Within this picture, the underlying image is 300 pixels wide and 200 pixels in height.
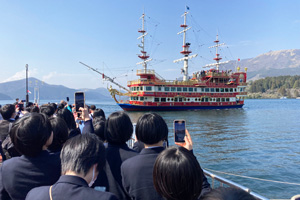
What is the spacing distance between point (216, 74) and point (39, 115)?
1552 inches

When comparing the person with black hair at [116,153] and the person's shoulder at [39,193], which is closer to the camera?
the person's shoulder at [39,193]

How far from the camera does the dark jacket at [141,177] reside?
6.19 ft

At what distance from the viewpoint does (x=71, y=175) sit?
1399 millimetres

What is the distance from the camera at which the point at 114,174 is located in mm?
2264

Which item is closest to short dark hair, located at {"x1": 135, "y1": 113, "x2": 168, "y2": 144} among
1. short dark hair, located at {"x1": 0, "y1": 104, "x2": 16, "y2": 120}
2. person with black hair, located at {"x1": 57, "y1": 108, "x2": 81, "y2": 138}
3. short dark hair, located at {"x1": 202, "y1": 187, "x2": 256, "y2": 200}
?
short dark hair, located at {"x1": 202, "y1": 187, "x2": 256, "y2": 200}

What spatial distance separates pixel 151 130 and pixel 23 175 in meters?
1.22

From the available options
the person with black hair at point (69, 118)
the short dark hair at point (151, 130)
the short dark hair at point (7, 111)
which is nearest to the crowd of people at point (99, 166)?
the short dark hair at point (151, 130)

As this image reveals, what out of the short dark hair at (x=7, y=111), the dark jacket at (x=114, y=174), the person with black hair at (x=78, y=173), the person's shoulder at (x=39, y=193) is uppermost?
the short dark hair at (x=7, y=111)

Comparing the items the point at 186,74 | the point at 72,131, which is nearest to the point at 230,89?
the point at 186,74

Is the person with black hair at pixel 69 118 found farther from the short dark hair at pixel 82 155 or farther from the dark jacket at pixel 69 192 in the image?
the dark jacket at pixel 69 192

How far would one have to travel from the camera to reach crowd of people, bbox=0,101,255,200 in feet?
4.22

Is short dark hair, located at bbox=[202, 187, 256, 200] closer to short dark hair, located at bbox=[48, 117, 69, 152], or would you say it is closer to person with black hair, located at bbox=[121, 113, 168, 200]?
person with black hair, located at bbox=[121, 113, 168, 200]

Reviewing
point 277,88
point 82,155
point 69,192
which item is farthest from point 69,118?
point 277,88

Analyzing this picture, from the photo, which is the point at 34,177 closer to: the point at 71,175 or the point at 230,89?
the point at 71,175
